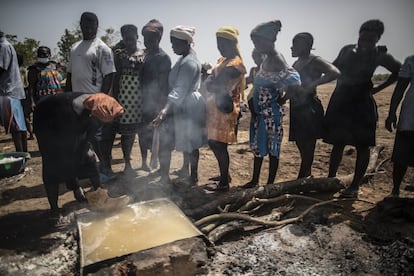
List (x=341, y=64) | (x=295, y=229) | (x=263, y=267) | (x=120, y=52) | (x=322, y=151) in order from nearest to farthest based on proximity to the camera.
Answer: (x=263, y=267), (x=295, y=229), (x=341, y=64), (x=120, y=52), (x=322, y=151)

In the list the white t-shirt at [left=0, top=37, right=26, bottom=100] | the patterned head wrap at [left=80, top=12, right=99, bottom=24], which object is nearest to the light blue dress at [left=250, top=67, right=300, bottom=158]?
the patterned head wrap at [left=80, top=12, right=99, bottom=24]

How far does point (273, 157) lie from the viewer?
415 centimetres

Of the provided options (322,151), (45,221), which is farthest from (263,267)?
(322,151)

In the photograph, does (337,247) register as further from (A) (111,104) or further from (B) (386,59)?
(A) (111,104)

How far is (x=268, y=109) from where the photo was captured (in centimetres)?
391

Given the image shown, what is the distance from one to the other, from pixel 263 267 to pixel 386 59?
2801 millimetres

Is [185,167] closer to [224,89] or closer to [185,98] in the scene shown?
[185,98]

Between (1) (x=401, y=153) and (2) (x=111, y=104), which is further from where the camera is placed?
(1) (x=401, y=153)

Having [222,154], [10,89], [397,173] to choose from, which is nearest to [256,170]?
[222,154]

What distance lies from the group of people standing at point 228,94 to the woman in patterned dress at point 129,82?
0.01 meters

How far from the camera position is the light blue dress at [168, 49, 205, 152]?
3.99 meters

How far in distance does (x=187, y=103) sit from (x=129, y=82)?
105cm

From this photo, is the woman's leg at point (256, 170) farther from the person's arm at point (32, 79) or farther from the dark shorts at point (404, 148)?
the person's arm at point (32, 79)

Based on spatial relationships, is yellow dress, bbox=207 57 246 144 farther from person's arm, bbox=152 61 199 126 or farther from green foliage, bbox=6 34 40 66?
green foliage, bbox=6 34 40 66
